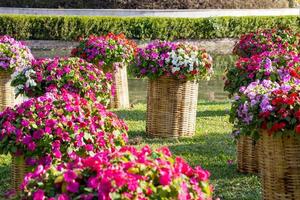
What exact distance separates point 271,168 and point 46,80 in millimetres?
2693

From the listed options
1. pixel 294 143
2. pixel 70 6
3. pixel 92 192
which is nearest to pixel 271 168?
pixel 294 143

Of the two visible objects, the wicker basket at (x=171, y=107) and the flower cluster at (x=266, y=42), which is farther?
the flower cluster at (x=266, y=42)

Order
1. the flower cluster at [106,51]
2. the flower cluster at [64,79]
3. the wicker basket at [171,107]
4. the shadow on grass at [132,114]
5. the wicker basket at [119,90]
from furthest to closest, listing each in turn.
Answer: the wicker basket at [119,90] → the flower cluster at [106,51] → the shadow on grass at [132,114] → the wicker basket at [171,107] → the flower cluster at [64,79]

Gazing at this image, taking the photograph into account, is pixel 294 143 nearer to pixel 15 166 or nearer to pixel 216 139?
pixel 15 166

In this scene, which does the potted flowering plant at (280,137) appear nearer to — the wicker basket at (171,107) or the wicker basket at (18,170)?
the wicker basket at (18,170)

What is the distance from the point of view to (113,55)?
29.1 ft

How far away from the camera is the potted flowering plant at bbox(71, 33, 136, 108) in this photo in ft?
28.9

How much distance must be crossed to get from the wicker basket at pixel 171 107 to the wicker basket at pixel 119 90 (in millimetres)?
1805

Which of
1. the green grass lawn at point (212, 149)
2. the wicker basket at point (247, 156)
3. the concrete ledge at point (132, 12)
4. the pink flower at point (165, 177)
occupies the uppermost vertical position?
the pink flower at point (165, 177)

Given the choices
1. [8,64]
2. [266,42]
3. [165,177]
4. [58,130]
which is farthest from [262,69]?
[165,177]

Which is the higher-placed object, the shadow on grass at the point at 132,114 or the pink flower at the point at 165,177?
the pink flower at the point at 165,177

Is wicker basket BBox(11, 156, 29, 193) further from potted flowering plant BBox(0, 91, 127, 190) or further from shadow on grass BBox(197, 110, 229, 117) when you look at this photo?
shadow on grass BBox(197, 110, 229, 117)

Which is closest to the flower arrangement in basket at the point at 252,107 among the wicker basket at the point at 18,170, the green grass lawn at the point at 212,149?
the green grass lawn at the point at 212,149

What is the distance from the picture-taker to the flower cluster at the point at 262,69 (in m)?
6.21
